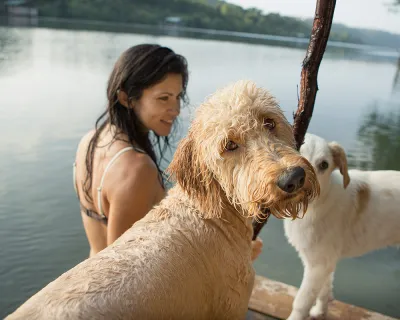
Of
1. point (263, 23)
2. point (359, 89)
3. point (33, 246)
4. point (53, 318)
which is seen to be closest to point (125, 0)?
point (263, 23)

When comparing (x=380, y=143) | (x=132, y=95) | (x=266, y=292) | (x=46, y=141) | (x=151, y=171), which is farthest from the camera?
(x=380, y=143)

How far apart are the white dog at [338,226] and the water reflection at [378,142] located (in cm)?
355

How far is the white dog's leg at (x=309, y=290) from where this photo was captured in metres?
2.50

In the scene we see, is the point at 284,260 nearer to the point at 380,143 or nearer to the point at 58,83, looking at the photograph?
the point at 380,143

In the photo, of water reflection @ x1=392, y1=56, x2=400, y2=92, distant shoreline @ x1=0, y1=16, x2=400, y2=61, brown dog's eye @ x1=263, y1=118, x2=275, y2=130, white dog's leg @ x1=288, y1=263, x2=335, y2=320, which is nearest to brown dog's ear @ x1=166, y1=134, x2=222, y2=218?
brown dog's eye @ x1=263, y1=118, x2=275, y2=130

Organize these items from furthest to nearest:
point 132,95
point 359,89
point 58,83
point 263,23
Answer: point 263,23 → point 359,89 → point 58,83 → point 132,95

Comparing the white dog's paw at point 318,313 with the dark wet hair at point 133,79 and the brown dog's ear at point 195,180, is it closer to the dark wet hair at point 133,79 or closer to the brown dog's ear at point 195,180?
the dark wet hair at point 133,79

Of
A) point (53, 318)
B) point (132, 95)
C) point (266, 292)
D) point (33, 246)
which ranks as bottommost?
point (33, 246)

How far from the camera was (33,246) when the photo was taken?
3.62m

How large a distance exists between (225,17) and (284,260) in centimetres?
2336

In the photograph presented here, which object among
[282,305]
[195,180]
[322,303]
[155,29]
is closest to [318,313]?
[322,303]

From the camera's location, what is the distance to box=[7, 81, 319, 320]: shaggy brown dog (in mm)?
1131

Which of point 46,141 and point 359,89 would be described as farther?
point 359,89

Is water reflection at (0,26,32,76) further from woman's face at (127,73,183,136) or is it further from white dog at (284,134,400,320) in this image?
white dog at (284,134,400,320)
